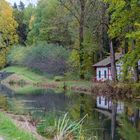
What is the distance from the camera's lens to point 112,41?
4425 centimetres

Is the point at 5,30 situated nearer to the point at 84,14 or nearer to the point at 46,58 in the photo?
the point at 46,58

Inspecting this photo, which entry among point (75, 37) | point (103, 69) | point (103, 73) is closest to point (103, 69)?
point (103, 69)

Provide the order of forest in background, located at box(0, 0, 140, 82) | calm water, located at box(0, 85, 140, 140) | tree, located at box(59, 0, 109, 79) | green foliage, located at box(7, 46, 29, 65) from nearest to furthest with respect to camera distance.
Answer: calm water, located at box(0, 85, 140, 140) < forest in background, located at box(0, 0, 140, 82) < tree, located at box(59, 0, 109, 79) < green foliage, located at box(7, 46, 29, 65)

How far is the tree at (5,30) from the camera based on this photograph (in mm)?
79750

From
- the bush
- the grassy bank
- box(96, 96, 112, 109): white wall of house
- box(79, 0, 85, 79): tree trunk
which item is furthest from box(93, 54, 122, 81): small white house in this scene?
box(96, 96, 112, 109): white wall of house

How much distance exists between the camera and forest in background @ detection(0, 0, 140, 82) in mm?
36875

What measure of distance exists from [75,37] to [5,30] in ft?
76.7

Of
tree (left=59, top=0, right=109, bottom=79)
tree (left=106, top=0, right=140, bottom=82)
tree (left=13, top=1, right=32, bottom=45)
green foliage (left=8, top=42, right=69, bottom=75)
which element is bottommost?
green foliage (left=8, top=42, right=69, bottom=75)

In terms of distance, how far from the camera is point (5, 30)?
8194 cm

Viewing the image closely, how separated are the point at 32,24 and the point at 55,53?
2727cm

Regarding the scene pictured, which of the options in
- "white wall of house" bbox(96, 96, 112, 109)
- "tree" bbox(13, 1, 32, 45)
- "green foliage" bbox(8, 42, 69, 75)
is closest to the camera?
"white wall of house" bbox(96, 96, 112, 109)

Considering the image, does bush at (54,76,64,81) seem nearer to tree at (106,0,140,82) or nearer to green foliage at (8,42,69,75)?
green foliage at (8,42,69,75)

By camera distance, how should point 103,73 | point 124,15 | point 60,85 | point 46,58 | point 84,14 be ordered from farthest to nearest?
1. point 46,58
2. point 103,73
3. point 84,14
4. point 60,85
5. point 124,15

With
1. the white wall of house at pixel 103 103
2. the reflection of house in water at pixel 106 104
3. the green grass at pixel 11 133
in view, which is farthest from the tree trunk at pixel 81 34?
the green grass at pixel 11 133
